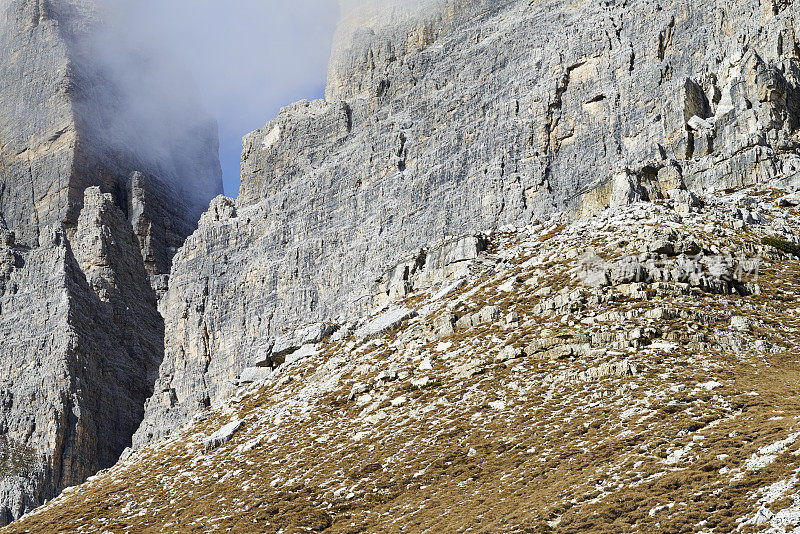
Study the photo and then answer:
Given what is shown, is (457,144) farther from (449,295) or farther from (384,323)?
(384,323)

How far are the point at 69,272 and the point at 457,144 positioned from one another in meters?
76.9

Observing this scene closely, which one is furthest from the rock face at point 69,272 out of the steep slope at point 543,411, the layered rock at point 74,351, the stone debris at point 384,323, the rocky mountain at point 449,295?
the stone debris at point 384,323

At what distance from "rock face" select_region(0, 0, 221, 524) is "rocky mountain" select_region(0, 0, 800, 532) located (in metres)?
0.61

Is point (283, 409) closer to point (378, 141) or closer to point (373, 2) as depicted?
point (378, 141)

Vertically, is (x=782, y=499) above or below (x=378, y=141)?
below

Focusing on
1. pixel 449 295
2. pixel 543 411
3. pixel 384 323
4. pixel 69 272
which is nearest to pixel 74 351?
pixel 69 272

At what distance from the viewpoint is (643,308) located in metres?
40.6

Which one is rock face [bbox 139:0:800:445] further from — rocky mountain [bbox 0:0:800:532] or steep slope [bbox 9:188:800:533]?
steep slope [bbox 9:188:800:533]

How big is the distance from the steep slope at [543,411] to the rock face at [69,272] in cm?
8196

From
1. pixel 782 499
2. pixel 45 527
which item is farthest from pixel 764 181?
pixel 45 527

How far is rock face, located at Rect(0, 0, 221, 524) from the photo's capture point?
12719 centimetres

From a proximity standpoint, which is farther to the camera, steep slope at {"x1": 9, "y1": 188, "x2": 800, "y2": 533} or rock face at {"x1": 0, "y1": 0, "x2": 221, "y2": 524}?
rock face at {"x1": 0, "y1": 0, "x2": 221, "y2": 524}

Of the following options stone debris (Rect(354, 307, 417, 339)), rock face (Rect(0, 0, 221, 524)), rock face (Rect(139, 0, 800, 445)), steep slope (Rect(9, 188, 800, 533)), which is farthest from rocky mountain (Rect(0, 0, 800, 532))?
rock face (Rect(0, 0, 221, 524))

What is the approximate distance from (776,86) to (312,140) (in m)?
80.1
